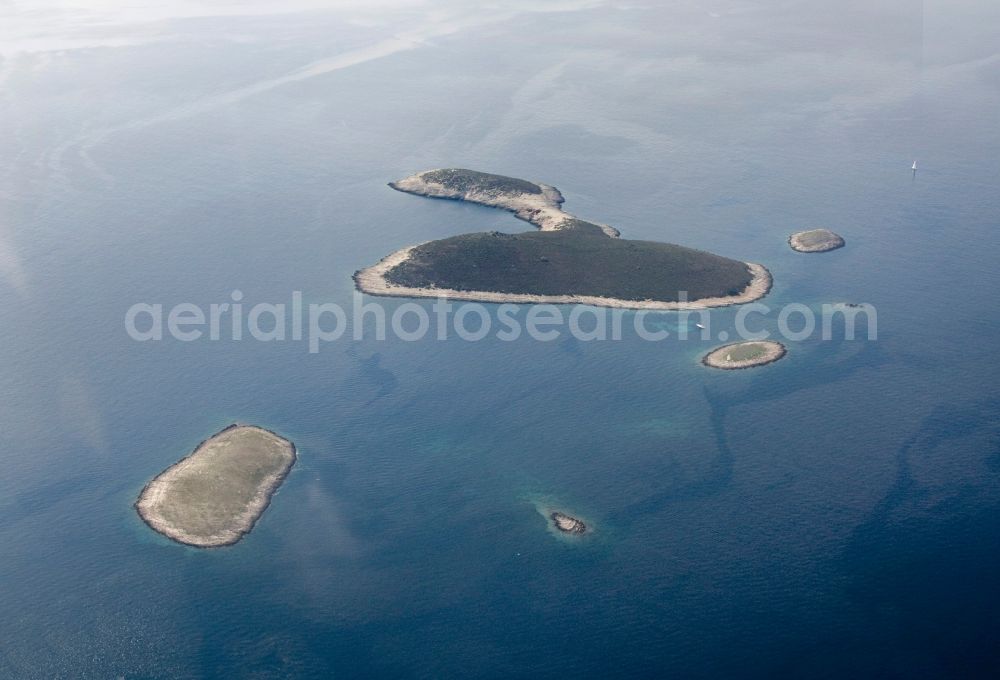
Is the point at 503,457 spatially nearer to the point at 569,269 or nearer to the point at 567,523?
the point at 567,523

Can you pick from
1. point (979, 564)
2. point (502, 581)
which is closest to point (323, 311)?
point (502, 581)

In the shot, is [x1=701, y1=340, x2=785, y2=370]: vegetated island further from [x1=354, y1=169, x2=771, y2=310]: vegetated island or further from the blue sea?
[x1=354, y1=169, x2=771, y2=310]: vegetated island

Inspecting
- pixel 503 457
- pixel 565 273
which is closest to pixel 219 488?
pixel 503 457

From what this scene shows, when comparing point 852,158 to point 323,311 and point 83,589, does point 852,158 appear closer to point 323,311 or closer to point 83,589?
point 323,311

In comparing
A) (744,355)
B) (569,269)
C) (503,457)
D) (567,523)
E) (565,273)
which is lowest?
(567,523)

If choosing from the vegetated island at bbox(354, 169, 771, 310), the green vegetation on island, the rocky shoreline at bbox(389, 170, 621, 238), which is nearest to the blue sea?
the rocky shoreline at bbox(389, 170, 621, 238)

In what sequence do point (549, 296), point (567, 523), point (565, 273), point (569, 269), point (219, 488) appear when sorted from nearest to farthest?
1. point (567, 523)
2. point (219, 488)
3. point (549, 296)
4. point (565, 273)
5. point (569, 269)
